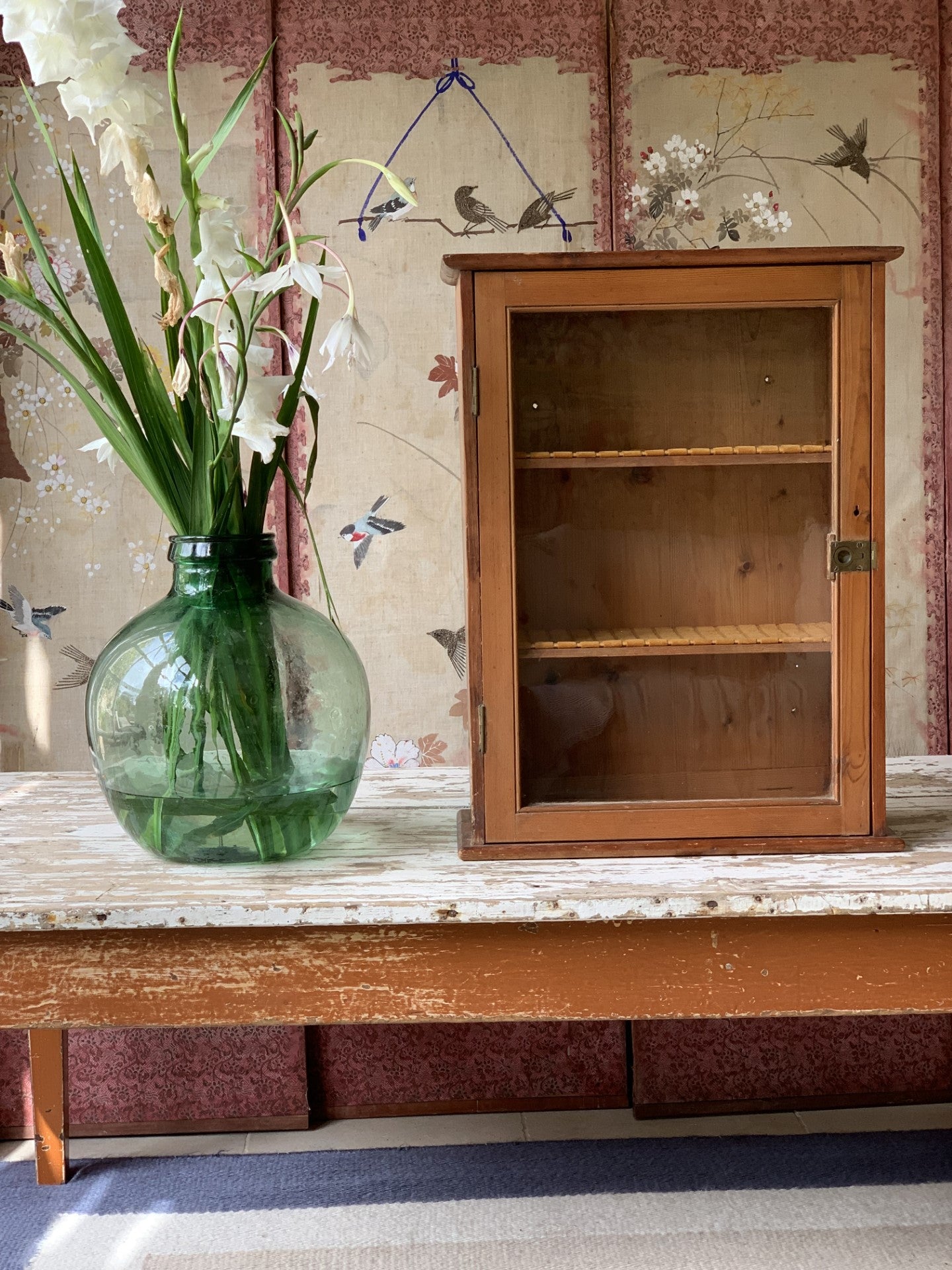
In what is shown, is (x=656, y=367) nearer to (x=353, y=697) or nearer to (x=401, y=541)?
(x=353, y=697)

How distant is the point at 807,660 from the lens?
1.27 m

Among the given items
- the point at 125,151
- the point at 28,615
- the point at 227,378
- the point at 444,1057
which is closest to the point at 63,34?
the point at 125,151

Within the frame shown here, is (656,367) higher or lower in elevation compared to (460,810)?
higher

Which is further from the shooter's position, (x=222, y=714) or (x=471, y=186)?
(x=471, y=186)

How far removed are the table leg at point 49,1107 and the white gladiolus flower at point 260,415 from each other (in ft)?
3.86

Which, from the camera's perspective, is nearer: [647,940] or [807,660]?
[647,940]

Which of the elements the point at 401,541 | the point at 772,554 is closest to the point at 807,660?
the point at 772,554

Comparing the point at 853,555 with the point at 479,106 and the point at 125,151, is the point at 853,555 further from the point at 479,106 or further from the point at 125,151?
the point at 479,106

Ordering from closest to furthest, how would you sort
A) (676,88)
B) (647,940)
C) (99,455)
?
(647,940) < (99,455) < (676,88)

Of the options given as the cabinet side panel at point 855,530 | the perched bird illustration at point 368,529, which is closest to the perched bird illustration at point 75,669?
the perched bird illustration at point 368,529

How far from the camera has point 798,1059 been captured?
2.04 metres

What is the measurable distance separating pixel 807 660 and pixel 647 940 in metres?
0.37

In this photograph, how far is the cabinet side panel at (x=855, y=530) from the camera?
48.1 inches

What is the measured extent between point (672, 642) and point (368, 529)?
33.0 inches
